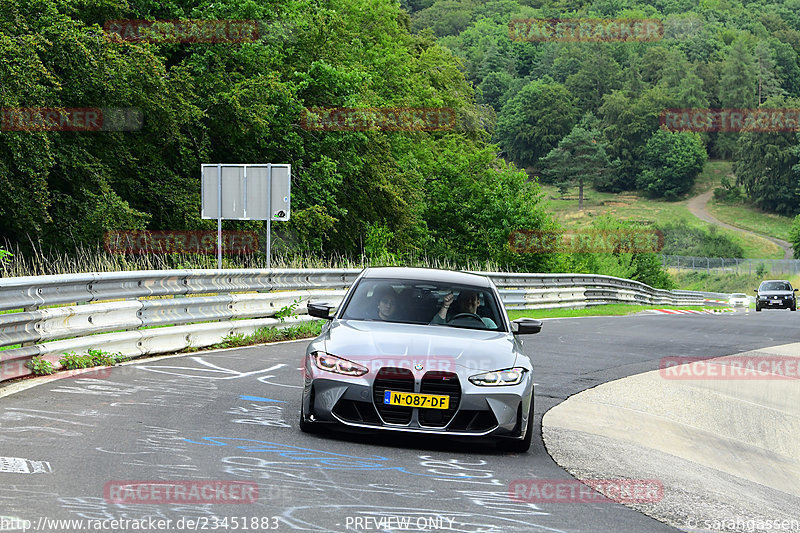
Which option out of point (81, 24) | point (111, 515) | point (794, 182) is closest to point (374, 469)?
point (111, 515)

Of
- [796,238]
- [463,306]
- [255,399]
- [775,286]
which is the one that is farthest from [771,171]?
[255,399]

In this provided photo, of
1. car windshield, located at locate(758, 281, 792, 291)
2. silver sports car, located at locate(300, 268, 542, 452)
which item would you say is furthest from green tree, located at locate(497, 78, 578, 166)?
silver sports car, located at locate(300, 268, 542, 452)

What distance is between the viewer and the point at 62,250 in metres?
29.2

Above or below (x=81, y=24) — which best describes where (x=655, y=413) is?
below

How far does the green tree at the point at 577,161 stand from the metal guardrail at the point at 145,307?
154338 millimetres

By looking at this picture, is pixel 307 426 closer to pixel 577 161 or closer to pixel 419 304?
pixel 419 304

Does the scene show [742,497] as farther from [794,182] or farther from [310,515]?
[794,182]

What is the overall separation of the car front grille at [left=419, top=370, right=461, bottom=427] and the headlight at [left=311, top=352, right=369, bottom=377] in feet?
1.50

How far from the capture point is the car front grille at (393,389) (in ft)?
24.5

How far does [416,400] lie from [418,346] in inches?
19.1

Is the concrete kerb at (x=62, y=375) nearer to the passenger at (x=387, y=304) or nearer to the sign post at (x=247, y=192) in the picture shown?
the passenger at (x=387, y=304)

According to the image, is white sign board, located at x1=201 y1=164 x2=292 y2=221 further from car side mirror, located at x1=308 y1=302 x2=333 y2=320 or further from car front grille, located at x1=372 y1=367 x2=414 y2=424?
car front grille, located at x1=372 y1=367 x2=414 y2=424

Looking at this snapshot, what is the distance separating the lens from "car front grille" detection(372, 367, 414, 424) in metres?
7.45

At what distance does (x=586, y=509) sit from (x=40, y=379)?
19.6 feet
